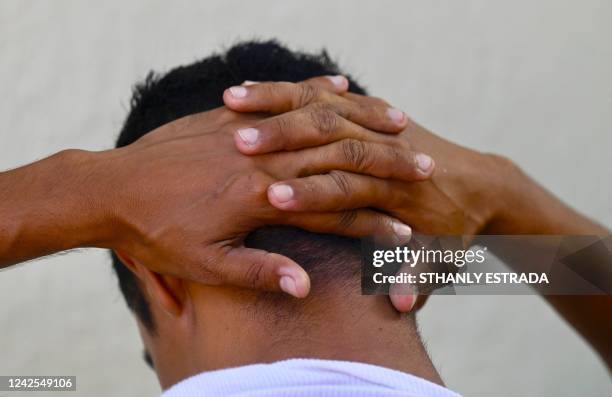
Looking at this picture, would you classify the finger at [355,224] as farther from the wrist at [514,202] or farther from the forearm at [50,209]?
the wrist at [514,202]

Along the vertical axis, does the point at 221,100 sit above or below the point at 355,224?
above

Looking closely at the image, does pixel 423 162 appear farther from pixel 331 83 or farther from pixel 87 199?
pixel 87 199

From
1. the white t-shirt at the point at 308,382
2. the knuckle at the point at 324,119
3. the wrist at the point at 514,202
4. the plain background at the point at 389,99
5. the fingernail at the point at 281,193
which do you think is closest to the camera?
the white t-shirt at the point at 308,382

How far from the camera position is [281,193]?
1085 millimetres

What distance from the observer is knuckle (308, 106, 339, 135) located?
1191mm

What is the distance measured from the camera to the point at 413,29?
2.71 meters

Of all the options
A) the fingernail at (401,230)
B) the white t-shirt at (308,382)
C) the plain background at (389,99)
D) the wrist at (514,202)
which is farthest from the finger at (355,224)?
the plain background at (389,99)

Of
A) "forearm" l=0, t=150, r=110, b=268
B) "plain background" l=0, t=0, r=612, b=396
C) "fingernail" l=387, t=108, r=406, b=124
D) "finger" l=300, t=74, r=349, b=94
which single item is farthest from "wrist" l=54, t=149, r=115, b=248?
"plain background" l=0, t=0, r=612, b=396

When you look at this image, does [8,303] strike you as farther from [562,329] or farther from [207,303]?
[562,329]

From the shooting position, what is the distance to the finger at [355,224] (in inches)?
44.0

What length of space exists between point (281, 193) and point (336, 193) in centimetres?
9

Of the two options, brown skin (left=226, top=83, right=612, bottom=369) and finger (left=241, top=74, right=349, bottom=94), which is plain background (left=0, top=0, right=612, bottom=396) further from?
finger (left=241, top=74, right=349, bottom=94)

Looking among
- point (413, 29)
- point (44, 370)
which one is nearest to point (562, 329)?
point (413, 29)

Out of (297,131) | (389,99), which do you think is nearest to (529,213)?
(297,131)
